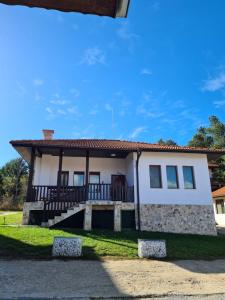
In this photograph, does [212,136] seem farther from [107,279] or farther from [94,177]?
[107,279]

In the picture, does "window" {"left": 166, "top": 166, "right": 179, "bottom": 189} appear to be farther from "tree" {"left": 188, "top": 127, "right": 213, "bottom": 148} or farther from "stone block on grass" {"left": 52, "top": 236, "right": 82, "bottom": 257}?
"tree" {"left": 188, "top": 127, "right": 213, "bottom": 148}

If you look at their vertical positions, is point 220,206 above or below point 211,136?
below

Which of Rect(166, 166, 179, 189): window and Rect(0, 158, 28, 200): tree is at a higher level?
Rect(0, 158, 28, 200): tree

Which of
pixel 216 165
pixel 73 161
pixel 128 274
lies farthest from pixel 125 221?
pixel 216 165

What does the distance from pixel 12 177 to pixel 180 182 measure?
128 feet

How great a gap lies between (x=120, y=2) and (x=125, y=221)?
1402 cm

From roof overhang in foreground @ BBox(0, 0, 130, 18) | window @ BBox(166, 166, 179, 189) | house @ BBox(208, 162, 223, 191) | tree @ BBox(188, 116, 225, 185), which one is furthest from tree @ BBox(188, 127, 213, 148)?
roof overhang in foreground @ BBox(0, 0, 130, 18)

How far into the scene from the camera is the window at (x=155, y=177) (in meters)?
15.4

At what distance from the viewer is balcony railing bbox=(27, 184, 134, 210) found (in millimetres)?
13984

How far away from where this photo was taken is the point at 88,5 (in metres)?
1.74

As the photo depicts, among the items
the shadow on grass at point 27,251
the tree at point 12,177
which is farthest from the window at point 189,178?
the tree at point 12,177

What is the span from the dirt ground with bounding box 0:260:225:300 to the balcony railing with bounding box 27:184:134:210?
244 inches

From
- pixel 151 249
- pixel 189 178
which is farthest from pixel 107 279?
pixel 189 178

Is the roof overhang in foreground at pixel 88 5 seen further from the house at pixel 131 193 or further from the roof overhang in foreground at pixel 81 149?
the roof overhang in foreground at pixel 81 149
